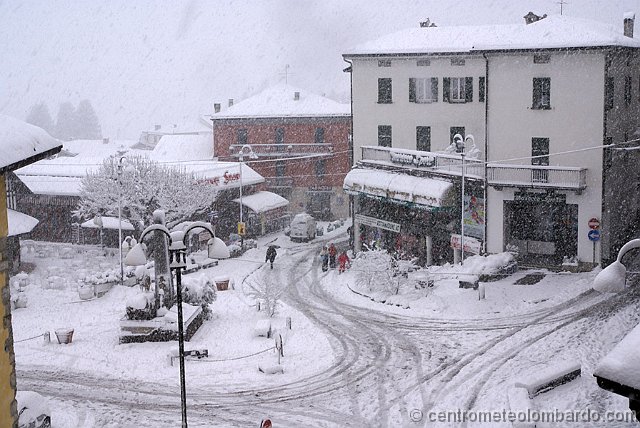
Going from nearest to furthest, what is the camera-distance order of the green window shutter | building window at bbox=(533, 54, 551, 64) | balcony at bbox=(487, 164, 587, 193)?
1. balcony at bbox=(487, 164, 587, 193)
2. building window at bbox=(533, 54, 551, 64)
3. the green window shutter

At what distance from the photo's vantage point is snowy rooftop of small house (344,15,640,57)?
34438 millimetres

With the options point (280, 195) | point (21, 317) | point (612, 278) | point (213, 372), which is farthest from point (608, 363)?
point (280, 195)

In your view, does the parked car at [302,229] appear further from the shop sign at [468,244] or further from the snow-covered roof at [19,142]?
the snow-covered roof at [19,142]

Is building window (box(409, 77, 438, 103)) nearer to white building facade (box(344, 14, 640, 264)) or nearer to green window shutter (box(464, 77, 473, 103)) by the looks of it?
white building facade (box(344, 14, 640, 264))

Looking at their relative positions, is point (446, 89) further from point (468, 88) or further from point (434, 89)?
point (468, 88)

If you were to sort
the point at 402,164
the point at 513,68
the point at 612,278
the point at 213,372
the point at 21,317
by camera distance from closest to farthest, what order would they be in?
1. the point at 612,278
2. the point at 213,372
3. the point at 21,317
4. the point at 513,68
5. the point at 402,164

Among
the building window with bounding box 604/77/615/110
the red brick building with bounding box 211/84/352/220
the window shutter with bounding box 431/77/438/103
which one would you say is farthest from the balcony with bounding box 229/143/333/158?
the building window with bounding box 604/77/615/110

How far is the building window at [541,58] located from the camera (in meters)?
35.0

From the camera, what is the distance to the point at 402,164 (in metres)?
40.2

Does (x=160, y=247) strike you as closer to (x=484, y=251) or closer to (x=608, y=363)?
(x=484, y=251)

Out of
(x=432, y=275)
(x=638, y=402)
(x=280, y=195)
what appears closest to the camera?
(x=638, y=402)

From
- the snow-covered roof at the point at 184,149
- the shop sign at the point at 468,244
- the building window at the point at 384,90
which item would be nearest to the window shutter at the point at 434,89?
Result: the building window at the point at 384,90

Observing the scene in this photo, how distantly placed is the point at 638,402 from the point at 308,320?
2181 cm

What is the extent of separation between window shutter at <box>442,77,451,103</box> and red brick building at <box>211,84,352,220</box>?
Result: 57.4 ft
